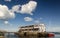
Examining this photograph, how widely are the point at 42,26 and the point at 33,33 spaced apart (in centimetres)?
217

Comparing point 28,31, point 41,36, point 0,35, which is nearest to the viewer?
point 0,35

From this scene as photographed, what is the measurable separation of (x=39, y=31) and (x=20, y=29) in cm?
561

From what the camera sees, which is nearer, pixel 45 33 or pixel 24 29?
pixel 45 33

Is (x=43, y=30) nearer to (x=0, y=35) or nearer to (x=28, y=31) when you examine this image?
(x=28, y=31)

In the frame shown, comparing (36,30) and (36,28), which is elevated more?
(36,28)

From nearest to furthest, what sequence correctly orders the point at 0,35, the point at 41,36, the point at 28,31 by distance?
1. the point at 0,35
2. the point at 41,36
3. the point at 28,31

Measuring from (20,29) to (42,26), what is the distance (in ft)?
19.1

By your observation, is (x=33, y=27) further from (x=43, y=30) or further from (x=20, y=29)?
(x=20, y=29)

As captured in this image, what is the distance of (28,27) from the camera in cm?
3509

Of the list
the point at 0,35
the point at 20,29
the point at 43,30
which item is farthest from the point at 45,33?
the point at 0,35

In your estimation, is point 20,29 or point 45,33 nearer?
point 45,33

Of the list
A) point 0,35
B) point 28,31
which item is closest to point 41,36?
point 28,31

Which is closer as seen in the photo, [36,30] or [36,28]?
[36,28]

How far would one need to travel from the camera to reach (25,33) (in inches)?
1383
